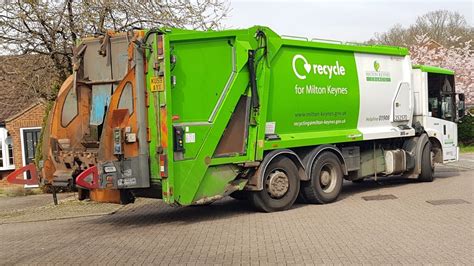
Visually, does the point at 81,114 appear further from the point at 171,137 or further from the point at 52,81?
the point at 52,81

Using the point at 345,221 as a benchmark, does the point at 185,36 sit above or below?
above

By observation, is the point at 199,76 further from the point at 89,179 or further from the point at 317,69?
the point at 317,69

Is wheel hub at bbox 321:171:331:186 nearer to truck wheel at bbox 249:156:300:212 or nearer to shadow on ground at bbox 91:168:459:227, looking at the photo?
shadow on ground at bbox 91:168:459:227

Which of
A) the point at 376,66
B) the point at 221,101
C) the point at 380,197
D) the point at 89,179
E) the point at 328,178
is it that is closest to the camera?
the point at 89,179

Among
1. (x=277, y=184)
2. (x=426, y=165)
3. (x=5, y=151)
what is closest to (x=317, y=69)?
(x=277, y=184)

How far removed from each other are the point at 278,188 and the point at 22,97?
7.72 m

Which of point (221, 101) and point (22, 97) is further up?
point (22, 97)

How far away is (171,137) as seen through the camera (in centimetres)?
827

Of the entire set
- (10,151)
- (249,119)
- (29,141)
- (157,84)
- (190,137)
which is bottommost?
(10,151)

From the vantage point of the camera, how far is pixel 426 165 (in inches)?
524

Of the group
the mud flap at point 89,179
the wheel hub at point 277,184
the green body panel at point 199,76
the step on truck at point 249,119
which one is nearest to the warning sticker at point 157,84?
the step on truck at point 249,119

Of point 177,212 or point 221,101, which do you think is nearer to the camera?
point 221,101

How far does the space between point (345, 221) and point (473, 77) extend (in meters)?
24.2

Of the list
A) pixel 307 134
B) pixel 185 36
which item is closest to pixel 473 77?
pixel 307 134
